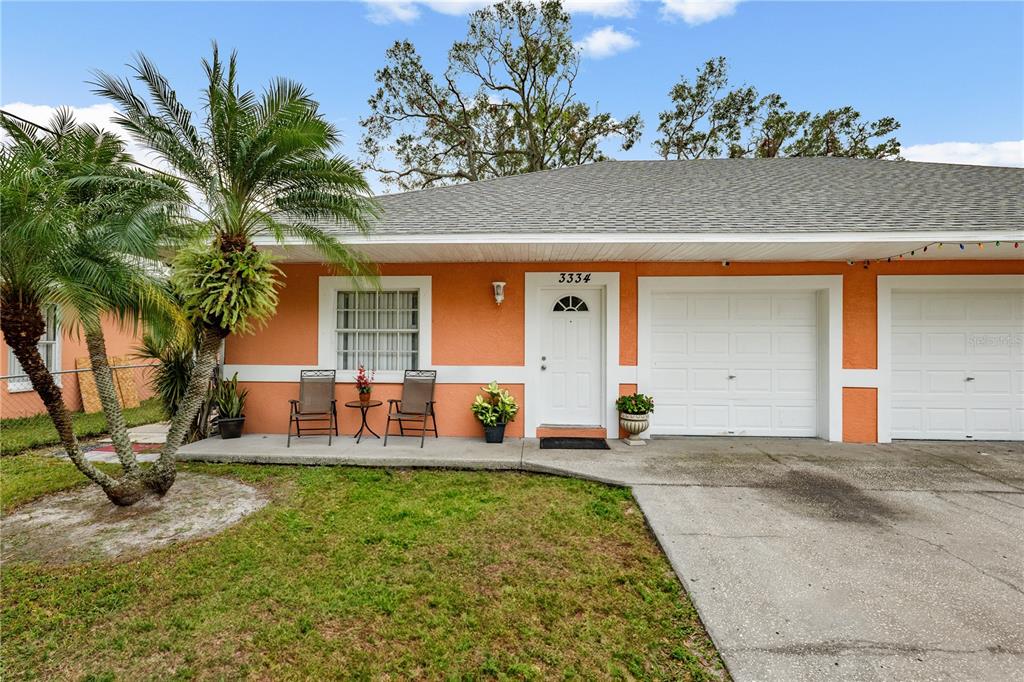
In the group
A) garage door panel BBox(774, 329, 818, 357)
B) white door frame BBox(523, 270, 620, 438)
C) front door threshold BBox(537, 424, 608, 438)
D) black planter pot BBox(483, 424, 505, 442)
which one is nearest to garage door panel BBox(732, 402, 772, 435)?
garage door panel BBox(774, 329, 818, 357)

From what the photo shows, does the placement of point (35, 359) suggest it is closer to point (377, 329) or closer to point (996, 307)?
point (377, 329)

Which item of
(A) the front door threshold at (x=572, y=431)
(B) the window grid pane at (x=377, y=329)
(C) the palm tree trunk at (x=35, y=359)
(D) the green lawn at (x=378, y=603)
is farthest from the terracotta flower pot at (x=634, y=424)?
(C) the palm tree trunk at (x=35, y=359)

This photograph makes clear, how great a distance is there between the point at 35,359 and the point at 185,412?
3.63 feet

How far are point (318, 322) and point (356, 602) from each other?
458cm

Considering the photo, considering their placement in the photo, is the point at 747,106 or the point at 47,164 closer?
the point at 47,164

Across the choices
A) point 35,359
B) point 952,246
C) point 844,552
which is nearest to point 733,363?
point 952,246

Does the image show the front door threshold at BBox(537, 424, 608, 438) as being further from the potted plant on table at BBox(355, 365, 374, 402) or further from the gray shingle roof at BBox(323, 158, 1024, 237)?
the gray shingle roof at BBox(323, 158, 1024, 237)

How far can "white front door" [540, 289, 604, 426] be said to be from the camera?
625cm

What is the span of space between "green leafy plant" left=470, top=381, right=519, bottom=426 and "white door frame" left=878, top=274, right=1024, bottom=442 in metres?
5.07

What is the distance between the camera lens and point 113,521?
12.0ft

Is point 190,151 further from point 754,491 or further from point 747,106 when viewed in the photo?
point 747,106

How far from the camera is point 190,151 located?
420cm

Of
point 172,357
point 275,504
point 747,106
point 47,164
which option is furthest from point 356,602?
point 747,106

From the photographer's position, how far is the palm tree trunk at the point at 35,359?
310 cm
